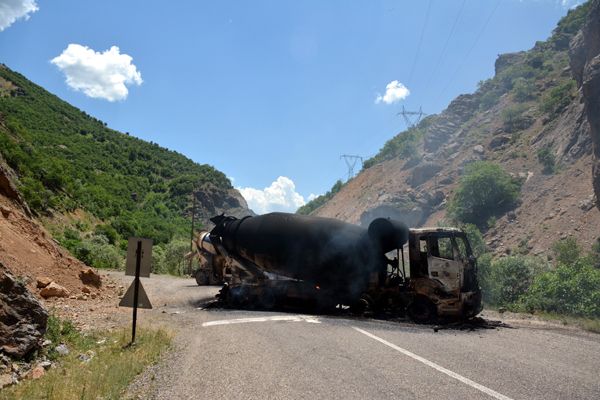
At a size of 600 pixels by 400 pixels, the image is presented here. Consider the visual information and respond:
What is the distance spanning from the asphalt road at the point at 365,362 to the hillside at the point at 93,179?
2252 centimetres

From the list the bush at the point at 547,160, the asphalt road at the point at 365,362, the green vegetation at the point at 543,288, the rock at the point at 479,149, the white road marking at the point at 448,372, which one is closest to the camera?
the white road marking at the point at 448,372

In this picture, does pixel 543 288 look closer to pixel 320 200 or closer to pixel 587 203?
pixel 587 203

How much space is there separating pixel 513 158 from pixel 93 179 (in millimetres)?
56455

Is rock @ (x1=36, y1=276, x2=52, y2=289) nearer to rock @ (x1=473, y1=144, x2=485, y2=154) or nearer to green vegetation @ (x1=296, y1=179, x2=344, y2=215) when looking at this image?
rock @ (x1=473, y1=144, x2=485, y2=154)

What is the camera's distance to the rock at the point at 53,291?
1281 cm

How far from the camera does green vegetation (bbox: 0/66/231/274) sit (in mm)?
36812

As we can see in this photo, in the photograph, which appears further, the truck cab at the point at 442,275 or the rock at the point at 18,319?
the truck cab at the point at 442,275

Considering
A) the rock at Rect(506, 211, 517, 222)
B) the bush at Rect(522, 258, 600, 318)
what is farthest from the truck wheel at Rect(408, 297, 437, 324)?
the rock at Rect(506, 211, 517, 222)

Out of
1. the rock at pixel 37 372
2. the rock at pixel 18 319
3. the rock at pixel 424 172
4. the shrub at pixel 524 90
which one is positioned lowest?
the rock at pixel 37 372

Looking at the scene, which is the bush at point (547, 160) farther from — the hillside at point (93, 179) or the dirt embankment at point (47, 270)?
the dirt embankment at point (47, 270)

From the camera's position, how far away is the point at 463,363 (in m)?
7.38

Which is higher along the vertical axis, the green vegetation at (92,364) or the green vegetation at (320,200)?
the green vegetation at (320,200)

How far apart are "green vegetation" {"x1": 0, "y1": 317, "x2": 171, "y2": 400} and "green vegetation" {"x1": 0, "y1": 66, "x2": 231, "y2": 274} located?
21431 millimetres

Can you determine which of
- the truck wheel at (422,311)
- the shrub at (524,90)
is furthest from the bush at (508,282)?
the shrub at (524,90)
